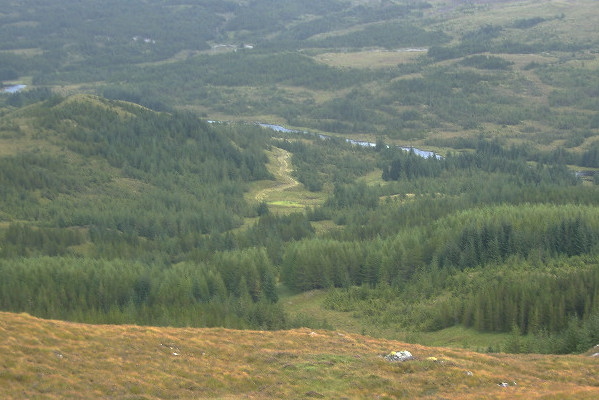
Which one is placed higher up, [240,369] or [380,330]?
[240,369]

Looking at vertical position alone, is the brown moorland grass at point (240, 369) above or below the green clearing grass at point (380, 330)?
above

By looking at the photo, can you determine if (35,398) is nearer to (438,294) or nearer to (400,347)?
(400,347)

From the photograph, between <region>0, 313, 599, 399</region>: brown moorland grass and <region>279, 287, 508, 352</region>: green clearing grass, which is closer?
<region>0, 313, 599, 399</region>: brown moorland grass

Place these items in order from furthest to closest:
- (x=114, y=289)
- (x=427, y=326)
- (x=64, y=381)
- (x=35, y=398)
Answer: (x=114, y=289)
(x=427, y=326)
(x=64, y=381)
(x=35, y=398)

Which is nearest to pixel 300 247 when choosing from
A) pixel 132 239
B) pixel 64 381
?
pixel 132 239

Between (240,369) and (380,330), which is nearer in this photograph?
(240,369)

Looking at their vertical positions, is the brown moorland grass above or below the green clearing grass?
above

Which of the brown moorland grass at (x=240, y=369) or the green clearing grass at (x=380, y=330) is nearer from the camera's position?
the brown moorland grass at (x=240, y=369)

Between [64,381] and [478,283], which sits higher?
[64,381]
